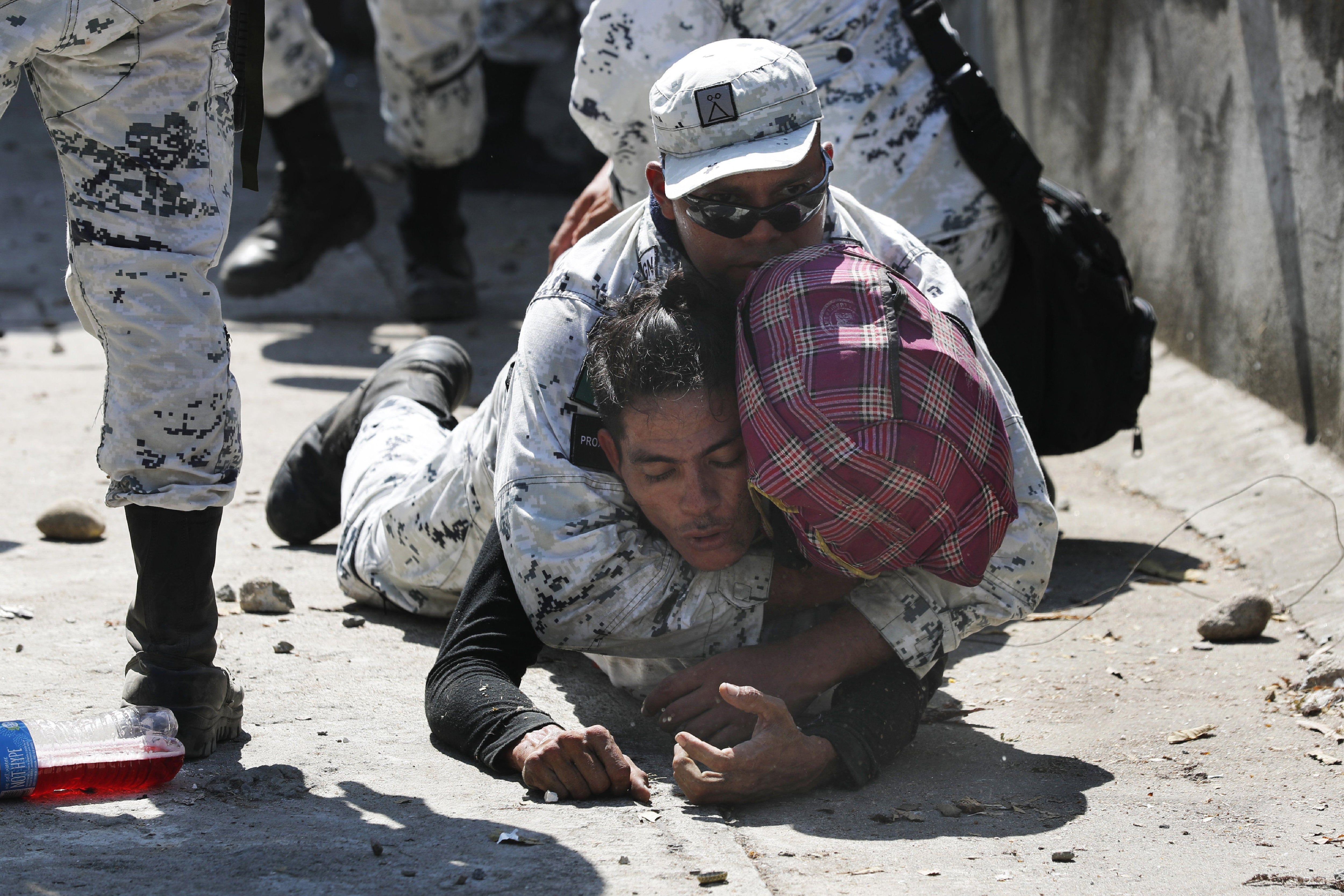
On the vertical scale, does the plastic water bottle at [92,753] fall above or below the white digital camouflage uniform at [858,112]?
below

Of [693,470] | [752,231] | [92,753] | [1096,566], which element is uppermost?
[752,231]

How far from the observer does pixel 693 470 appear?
2.37 metres

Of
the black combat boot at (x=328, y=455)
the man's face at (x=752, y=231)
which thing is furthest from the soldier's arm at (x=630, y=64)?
the man's face at (x=752, y=231)

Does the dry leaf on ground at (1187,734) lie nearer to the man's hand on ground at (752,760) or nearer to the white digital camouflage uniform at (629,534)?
the white digital camouflage uniform at (629,534)

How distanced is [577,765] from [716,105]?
1104 mm

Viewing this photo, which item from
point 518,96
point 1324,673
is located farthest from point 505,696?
point 518,96

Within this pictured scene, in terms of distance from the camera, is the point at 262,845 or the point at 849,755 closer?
the point at 262,845

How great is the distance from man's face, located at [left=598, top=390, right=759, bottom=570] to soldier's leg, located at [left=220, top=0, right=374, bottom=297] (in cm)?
366

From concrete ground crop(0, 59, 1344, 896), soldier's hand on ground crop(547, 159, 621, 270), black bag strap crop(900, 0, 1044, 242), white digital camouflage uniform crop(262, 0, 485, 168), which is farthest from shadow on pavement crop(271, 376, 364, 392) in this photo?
black bag strap crop(900, 0, 1044, 242)

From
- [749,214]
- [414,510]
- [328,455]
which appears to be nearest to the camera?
[749,214]

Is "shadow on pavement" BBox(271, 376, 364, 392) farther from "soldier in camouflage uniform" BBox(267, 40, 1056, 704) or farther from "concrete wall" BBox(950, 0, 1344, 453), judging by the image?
"concrete wall" BBox(950, 0, 1344, 453)

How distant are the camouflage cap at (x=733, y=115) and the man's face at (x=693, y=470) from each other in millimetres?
403

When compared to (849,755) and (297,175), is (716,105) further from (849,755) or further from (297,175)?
(297,175)

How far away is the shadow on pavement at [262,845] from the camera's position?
6.06ft
